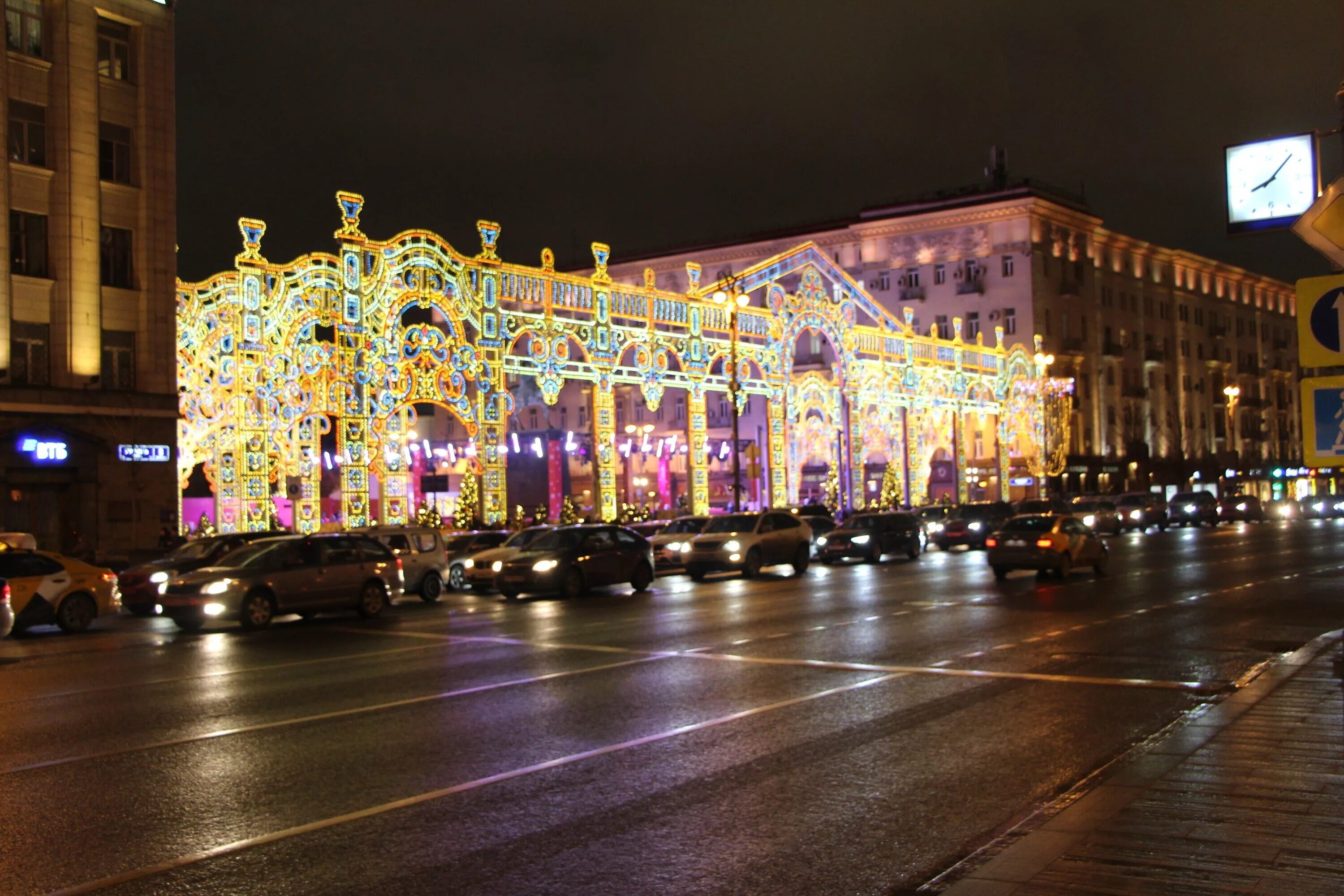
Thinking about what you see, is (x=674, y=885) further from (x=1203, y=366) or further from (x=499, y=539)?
(x=1203, y=366)

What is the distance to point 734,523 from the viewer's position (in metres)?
32.7

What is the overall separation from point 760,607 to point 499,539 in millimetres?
10736

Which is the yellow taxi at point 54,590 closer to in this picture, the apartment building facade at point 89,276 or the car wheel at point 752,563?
the apartment building facade at point 89,276

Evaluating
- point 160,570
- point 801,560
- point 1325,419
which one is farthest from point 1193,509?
point 1325,419

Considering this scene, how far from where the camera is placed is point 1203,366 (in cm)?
10381

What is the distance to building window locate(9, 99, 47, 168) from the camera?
3359cm

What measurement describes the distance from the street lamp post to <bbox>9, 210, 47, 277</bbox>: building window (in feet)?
64.4

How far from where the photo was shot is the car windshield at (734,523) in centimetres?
3247

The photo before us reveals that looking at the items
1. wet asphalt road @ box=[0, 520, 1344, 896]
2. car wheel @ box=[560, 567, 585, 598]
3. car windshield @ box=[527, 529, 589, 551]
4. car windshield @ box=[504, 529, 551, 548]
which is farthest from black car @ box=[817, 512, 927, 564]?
wet asphalt road @ box=[0, 520, 1344, 896]

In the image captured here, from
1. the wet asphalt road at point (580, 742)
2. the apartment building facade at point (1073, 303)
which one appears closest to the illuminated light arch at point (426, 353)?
the wet asphalt road at point (580, 742)

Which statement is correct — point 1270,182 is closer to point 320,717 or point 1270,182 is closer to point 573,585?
point 320,717

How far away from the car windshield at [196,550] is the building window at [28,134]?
1417 cm

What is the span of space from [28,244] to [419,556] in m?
15.6

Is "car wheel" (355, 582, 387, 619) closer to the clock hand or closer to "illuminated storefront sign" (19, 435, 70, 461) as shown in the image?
the clock hand
